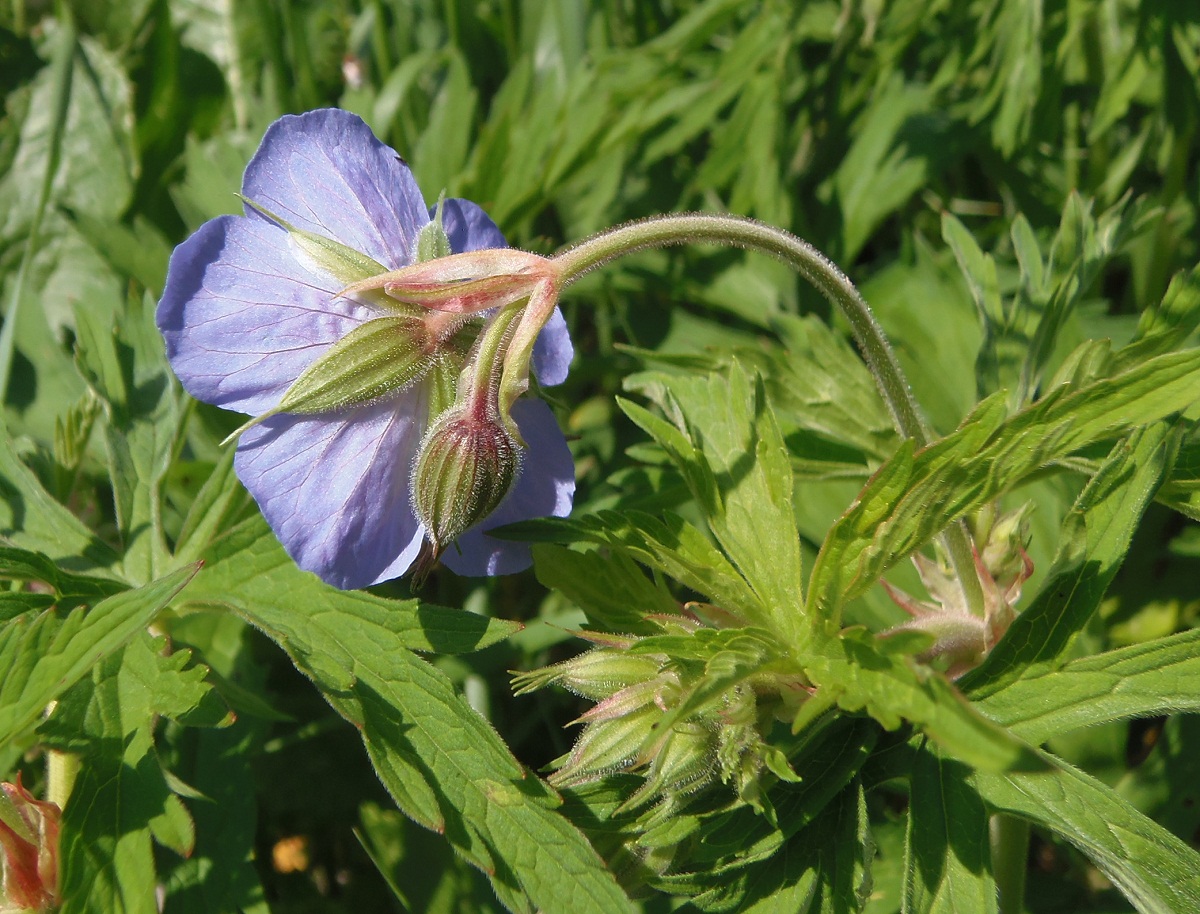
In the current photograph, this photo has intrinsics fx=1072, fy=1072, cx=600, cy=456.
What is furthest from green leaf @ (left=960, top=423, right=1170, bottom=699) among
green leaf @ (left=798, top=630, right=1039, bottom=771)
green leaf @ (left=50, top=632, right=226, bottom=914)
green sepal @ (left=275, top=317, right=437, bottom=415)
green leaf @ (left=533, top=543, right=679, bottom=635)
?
green leaf @ (left=50, top=632, right=226, bottom=914)

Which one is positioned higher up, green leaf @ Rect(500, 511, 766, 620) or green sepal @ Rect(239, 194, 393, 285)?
green sepal @ Rect(239, 194, 393, 285)

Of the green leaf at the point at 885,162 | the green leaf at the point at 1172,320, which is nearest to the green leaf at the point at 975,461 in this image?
the green leaf at the point at 1172,320

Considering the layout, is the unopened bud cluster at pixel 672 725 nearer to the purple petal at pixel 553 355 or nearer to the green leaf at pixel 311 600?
the green leaf at pixel 311 600

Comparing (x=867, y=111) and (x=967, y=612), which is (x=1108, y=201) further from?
(x=967, y=612)

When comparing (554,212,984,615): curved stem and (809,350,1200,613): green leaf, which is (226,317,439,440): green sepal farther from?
(809,350,1200,613): green leaf

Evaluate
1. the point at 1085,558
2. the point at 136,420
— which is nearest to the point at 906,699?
the point at 1085,558
